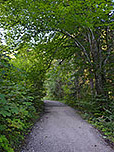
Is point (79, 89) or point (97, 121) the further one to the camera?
point (79, 89)

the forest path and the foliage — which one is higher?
the foliage

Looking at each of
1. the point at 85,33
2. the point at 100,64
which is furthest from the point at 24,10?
the point at 100,64

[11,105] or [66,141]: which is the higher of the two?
[11,105]

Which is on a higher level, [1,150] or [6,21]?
[6,21]

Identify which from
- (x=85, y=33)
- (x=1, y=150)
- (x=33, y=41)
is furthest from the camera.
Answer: (x=85, y=33)

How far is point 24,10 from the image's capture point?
7.63 meters

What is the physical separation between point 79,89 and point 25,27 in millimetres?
7605

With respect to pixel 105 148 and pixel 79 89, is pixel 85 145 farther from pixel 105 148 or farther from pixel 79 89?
pixel 79 89

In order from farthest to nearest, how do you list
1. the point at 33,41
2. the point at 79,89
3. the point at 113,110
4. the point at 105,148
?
the point at 79,89, the point at 33,41, the point at 113,110, the point at 105,148

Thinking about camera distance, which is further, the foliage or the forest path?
the forest path

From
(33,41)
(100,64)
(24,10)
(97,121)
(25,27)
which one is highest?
(24,10)

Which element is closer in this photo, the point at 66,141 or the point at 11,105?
the point at 11,105

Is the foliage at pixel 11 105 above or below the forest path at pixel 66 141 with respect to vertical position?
above

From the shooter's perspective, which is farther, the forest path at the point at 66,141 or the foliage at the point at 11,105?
the forest path at the point at 66,141
